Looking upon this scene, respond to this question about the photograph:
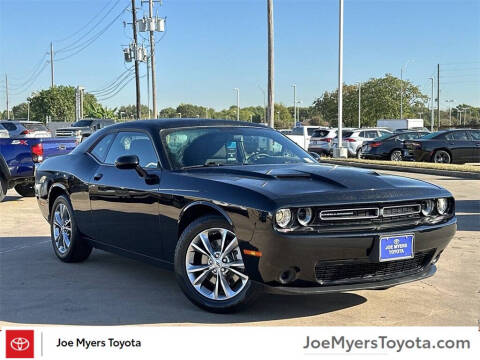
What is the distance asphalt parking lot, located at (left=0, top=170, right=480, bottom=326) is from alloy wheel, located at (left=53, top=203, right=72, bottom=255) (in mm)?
193

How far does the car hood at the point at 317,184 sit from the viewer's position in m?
4.20

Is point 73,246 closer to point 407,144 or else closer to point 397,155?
point 407,144

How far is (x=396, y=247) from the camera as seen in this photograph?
4.31 metres

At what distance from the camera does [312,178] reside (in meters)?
4.64

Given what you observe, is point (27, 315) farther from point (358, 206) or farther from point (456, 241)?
point (456, 241)

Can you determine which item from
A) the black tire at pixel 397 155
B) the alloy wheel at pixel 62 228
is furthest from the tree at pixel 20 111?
the alloy wheel at pixel 62 228

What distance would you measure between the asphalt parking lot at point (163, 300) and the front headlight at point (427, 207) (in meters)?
0.76

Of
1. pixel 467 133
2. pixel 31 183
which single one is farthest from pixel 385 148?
pixel 31 183

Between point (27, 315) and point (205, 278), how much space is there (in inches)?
54.3

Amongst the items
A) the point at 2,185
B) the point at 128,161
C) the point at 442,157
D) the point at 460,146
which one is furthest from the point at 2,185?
the point at 460,146

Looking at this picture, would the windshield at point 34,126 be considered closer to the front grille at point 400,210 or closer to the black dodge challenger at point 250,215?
the black dodge challenger at point 250,215

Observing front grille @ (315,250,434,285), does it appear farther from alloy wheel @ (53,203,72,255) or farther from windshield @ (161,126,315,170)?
alloy wheel @ (53,203,72,255)
